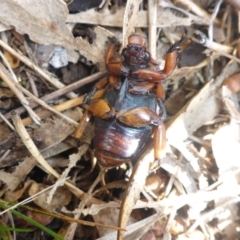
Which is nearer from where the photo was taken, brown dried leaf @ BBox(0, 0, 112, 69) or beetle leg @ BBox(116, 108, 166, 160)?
beetle leg @ BBox(116, 108, 166, 160)

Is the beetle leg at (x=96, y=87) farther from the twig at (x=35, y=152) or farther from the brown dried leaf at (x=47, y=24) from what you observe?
the twig at (x=35, y=152)

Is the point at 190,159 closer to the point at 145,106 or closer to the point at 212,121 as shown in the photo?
the point at 212,121

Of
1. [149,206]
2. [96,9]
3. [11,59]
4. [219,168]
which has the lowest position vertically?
[149,206]

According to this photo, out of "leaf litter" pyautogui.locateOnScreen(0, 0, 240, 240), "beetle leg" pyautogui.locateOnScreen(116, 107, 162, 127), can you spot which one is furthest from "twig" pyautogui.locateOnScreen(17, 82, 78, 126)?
"beetle leg" pyautogui.locateOnScreen(116, 107, 162, 127)

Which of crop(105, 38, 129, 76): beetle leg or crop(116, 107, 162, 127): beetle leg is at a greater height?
crop(105, 38, 129, 76): beetle leg

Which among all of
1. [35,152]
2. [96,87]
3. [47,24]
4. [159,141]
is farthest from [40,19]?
[159,141]

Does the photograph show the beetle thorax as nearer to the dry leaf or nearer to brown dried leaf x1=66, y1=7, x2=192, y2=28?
brown dried leaf x1=66, y1=7, x2=192, y2=28

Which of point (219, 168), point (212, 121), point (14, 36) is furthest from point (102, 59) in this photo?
point (219, 168)
